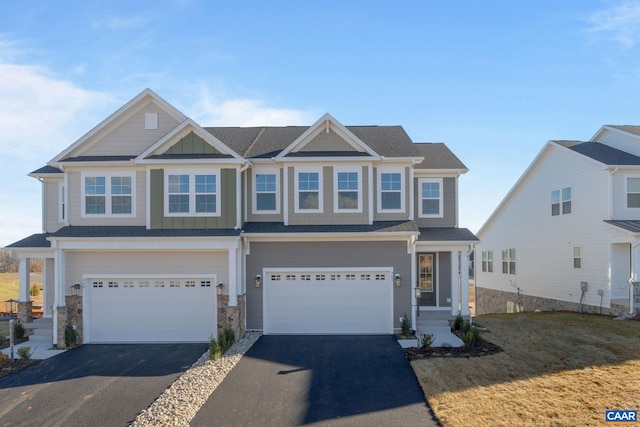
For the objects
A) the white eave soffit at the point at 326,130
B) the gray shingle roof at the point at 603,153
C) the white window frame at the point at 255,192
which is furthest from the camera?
the gray shingle roof at the point at 603,153

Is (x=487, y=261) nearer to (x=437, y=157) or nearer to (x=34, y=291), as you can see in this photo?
(x=437, y=157)

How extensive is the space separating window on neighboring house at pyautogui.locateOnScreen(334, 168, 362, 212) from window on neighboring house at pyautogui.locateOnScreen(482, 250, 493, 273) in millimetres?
15538

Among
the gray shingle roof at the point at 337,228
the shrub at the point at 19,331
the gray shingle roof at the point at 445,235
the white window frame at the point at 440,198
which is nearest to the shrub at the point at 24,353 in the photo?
the shrub at the point at 19,331

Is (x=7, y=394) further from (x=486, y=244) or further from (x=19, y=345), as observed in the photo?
(x=486, y=244)

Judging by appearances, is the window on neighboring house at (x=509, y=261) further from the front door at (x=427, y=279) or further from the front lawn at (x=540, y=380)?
the front lawn at (x=540, y=380)

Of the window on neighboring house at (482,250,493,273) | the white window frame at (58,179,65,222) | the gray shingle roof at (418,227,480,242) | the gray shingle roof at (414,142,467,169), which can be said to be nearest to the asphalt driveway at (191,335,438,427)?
the gray shingle roof at (418,227,480,242)

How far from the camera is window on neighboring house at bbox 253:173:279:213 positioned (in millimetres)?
16047

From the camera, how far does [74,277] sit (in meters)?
15.0

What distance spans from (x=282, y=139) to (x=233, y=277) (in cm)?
590

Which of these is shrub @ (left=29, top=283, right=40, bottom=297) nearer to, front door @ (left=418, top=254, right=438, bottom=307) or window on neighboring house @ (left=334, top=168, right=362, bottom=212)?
window on neighboring house @ (left=334, top=168, right=362, bottom=212)

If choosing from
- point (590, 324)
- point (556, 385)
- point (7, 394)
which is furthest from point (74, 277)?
point (590, 324)

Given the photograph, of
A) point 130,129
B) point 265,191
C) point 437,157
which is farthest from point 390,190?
point 130,129

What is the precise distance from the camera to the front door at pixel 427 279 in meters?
17.5

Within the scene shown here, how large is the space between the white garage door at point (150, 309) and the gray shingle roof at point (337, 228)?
6.91 feet
